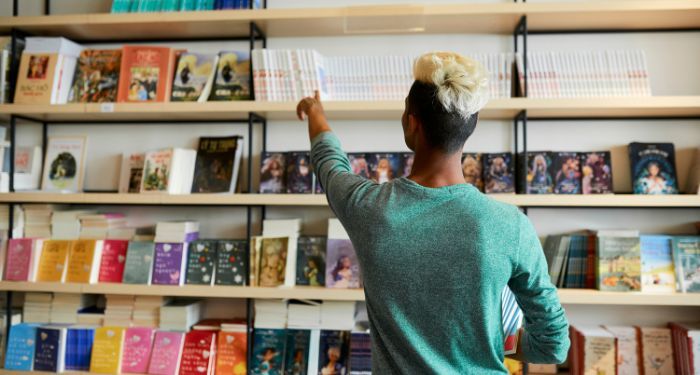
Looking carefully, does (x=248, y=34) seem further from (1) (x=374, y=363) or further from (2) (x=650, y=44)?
(1) (x=374, y=363)

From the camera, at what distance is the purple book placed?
273 cm

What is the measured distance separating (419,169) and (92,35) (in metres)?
2.51

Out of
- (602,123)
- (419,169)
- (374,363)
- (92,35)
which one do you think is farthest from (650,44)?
(92,35)

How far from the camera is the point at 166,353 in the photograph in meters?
2.73

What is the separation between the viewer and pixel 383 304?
114cm

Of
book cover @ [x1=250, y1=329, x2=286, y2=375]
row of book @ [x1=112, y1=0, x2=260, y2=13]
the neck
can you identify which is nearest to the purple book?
book cover @ [x1=250, y1=329, x2=286, y2=375]

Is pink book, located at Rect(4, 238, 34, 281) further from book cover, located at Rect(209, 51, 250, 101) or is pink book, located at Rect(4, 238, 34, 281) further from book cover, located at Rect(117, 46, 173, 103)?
book cover, located at Rect(209, 51, 250, 101)

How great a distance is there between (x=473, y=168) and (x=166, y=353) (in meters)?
1.69

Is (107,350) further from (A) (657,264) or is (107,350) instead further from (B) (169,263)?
(A) (657,264)

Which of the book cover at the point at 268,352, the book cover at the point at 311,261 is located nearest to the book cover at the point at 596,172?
the book cover at the point at 311,261

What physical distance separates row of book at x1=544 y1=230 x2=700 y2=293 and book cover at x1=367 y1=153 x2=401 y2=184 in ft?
2.73

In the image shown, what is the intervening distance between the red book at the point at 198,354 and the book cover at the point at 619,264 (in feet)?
5.91

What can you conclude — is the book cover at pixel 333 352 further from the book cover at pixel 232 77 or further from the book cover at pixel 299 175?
the book cover at pixel 232 77

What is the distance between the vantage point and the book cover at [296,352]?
2699mm
